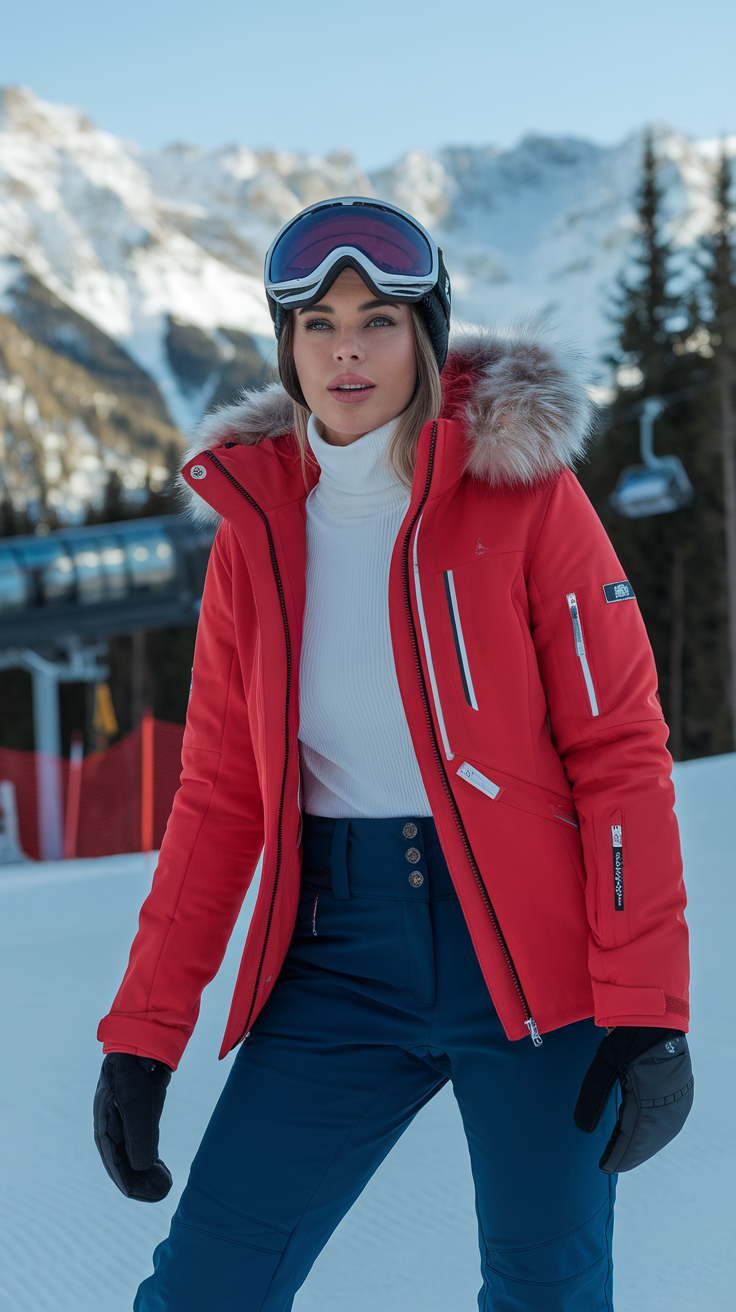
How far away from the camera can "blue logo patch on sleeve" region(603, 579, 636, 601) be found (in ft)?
5.03

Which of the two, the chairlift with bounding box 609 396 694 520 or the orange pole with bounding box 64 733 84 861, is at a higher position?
the chairlift with bounding box 609 396 694 520

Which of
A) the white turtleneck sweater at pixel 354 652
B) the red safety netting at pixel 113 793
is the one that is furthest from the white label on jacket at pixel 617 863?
the red safety netting at pixel 113 793

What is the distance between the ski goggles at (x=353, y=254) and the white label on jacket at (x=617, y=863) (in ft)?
2.65

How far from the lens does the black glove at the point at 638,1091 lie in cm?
140

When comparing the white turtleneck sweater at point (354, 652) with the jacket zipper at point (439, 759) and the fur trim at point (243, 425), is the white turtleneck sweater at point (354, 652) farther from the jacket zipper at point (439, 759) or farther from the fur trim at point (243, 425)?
the fur trim at point (243, 425)

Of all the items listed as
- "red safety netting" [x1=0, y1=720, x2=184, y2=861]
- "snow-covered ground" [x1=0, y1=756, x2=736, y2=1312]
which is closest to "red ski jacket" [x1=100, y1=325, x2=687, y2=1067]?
"snow-covered ground" [x1=0, y1=756, x2=736, y2=1312]

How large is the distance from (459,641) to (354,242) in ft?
2.01

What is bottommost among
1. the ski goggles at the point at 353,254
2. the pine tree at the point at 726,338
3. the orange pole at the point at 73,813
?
the orange pole at the point at 73,813

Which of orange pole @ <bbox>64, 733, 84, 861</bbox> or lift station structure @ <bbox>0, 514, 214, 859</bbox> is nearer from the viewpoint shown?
lift station structure @ <bbox>0, 514, 214, 859</bbox>

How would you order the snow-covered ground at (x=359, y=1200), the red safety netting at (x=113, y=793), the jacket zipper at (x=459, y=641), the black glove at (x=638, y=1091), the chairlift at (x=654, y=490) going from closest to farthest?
the black glove at (x=638, y=1091) → the jacket zipper at (x=459, y=641) → the snow-covered ground at (x=359, y=1200) → the red safety netting at (x=113, y=793) → the chairlift at (x=654, y=490)

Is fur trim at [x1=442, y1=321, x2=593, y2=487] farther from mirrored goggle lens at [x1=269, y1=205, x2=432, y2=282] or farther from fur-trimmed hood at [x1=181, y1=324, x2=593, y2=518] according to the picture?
mirrored goggle lens at [x1=269, y1=205, x2=432, y2=282]

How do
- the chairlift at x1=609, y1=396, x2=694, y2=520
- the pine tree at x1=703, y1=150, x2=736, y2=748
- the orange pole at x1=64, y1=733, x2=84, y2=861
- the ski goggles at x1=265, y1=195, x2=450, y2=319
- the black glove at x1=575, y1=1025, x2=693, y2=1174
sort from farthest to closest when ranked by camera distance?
the pine tree at x1=703, y1=150, x2=736, y2=748
the orange pole at x1=64, y1=733, x2=84, y2=861
the chairlift at x1=609, y1=396, x2=694, y2=520
the ski goggles at x1=265, y1=195, x2=450, y2=319
the black glove at x1=575, y1=1025, x2=693, y2=1174

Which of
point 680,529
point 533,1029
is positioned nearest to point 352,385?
point 533,1029

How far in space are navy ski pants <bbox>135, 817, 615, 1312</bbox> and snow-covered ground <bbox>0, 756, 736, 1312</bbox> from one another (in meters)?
1.13
